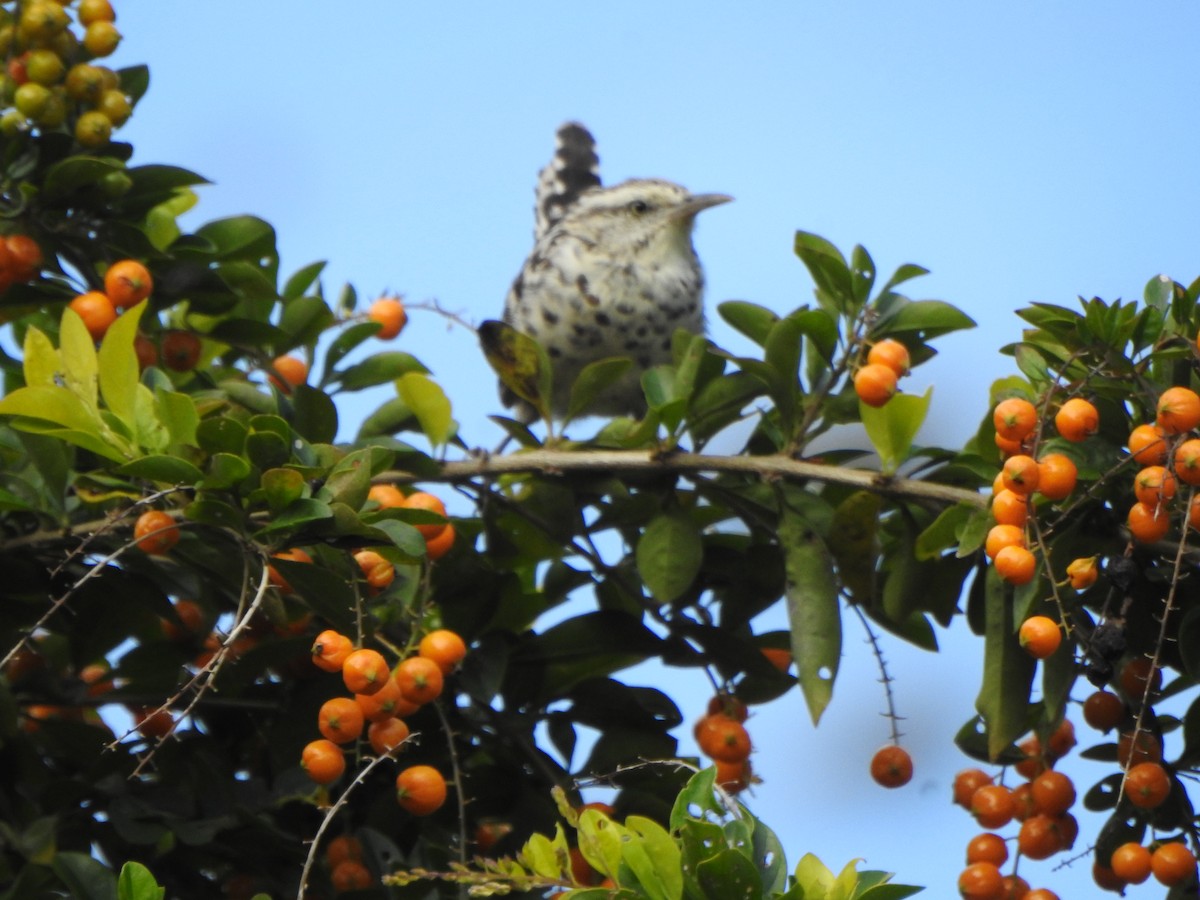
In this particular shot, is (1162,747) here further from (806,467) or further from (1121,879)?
(806,467)

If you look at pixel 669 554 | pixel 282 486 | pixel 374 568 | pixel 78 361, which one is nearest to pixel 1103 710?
pixel 669 554

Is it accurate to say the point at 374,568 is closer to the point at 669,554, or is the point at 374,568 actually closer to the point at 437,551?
the point at 437,551

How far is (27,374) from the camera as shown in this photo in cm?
204

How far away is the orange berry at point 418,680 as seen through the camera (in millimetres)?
1941

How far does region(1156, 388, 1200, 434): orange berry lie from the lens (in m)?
1.90

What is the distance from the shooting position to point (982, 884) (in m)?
2.17

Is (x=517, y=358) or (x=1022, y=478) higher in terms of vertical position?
(x=517, y=358)

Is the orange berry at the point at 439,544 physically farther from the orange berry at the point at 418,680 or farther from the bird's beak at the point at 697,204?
the bird's beak at the point at 697,204

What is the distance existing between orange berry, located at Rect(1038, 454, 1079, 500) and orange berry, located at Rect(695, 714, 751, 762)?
2.05 feet

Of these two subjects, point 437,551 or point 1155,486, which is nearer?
point 1155,486

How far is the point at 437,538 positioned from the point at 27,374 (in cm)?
58

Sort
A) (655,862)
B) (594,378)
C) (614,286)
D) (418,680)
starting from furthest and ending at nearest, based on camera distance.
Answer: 1. (614,286)
2. (594,378)
3. (418,680)
4. (655,862)

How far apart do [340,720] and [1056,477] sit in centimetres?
92

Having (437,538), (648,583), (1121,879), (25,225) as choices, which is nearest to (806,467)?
(648,583)
